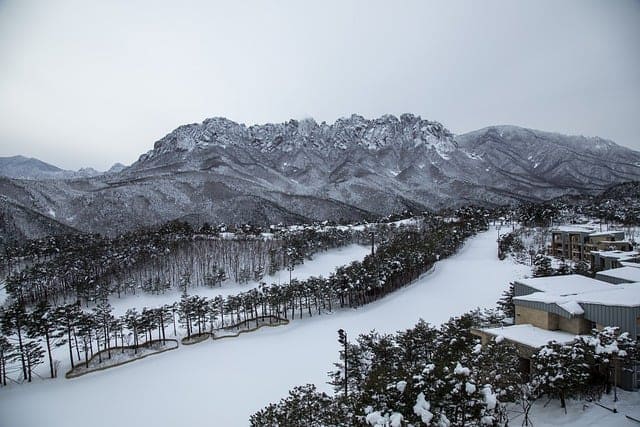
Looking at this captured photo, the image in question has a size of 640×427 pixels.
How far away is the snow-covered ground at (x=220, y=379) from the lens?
67.1 feet

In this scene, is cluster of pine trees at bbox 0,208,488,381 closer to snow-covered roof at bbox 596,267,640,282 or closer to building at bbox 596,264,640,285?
building at bbox 596,264,640,285

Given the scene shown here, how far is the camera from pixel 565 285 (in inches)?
856

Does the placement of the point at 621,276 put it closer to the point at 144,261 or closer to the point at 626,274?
the point at 626,274

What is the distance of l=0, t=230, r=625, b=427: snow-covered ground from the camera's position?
20.5m

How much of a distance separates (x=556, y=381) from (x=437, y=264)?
45690 mm

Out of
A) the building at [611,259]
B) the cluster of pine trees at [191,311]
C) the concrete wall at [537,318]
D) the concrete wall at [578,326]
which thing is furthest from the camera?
the building at [611,259]

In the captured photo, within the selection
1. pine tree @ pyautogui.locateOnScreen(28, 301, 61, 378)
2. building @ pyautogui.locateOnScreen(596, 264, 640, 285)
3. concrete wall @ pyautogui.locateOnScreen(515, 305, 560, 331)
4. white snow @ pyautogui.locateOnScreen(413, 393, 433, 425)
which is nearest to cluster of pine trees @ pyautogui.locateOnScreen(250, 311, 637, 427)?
white snow @ pyautogui.locateOnScreen(413, 393, 433, 425)

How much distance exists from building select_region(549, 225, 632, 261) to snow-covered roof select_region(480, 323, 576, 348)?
33.7 metres

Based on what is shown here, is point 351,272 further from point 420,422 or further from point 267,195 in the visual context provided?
point 267,195

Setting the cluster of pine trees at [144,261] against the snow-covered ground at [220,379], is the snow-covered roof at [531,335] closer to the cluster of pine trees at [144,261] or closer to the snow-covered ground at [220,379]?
the snow-covered ground at [220,379]

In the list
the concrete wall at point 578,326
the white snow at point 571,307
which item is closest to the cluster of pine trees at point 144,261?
the concrete wall at point 578,326

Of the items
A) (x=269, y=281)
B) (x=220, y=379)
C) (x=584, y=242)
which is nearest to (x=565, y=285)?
(x=220, y=379)

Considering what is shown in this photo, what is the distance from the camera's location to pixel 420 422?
897 cm

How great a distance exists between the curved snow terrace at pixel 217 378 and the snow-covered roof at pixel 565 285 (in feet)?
40.7
